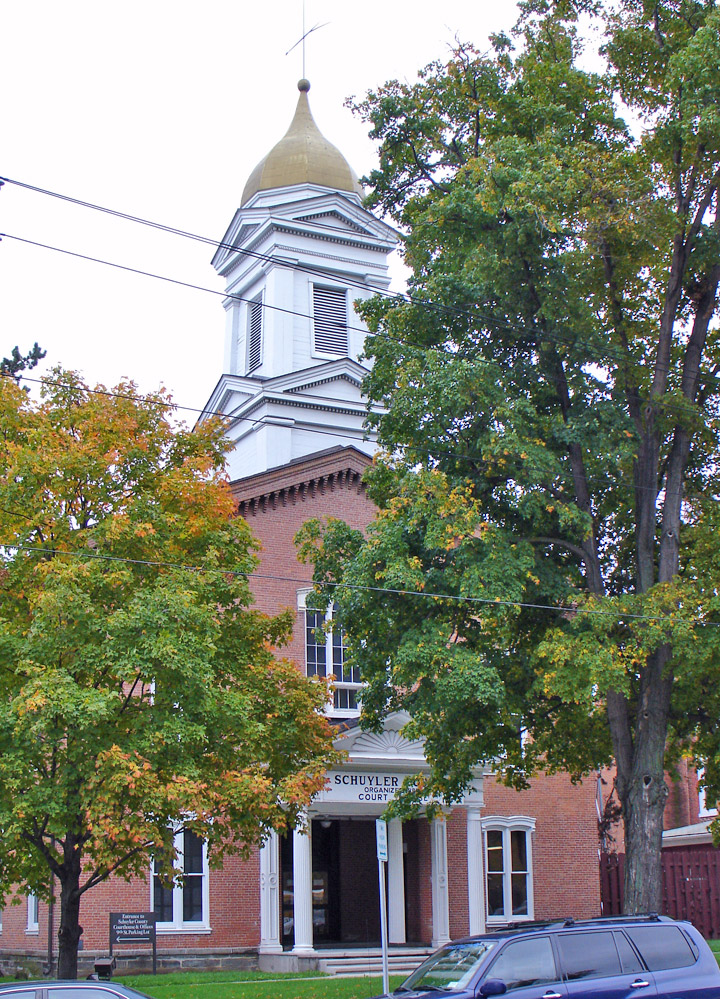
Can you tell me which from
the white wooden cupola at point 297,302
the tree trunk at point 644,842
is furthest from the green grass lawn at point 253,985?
the white wooden cupola at point 297,302

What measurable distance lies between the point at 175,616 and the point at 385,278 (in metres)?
27.0

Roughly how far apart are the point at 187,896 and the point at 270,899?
74.0 inches

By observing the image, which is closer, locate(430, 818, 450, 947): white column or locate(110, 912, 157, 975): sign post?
locate(110, 912, 157, 975): sign post

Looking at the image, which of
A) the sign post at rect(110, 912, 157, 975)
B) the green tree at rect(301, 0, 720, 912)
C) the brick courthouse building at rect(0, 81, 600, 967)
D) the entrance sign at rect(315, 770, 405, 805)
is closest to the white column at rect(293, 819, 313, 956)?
the brick courthouse building at rect(0, 81, 600, 967)

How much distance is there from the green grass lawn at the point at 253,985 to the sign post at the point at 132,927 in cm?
76

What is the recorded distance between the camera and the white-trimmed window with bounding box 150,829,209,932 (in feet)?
78.2

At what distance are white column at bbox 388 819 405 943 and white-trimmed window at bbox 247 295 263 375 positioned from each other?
18.5 metres

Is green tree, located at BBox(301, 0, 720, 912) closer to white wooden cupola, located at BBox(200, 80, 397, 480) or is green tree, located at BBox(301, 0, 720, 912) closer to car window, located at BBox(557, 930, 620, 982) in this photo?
car window, located at BBox(557, 930, 620, 982)

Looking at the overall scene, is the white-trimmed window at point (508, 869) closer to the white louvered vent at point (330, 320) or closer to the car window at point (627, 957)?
the car window at point (627, 957)

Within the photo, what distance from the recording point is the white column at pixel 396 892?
25.5 m

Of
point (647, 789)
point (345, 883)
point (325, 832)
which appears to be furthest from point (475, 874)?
point (647, 789)

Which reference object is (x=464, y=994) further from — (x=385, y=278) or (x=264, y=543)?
(x=385, y=278)

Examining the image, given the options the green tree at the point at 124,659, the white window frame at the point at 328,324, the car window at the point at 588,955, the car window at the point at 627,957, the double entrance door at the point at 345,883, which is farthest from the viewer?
the white window frame at the point at 328,324

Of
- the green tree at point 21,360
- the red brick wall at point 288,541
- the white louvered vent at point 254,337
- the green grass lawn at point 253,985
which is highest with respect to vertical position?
the white louvered vent at point 254,337
